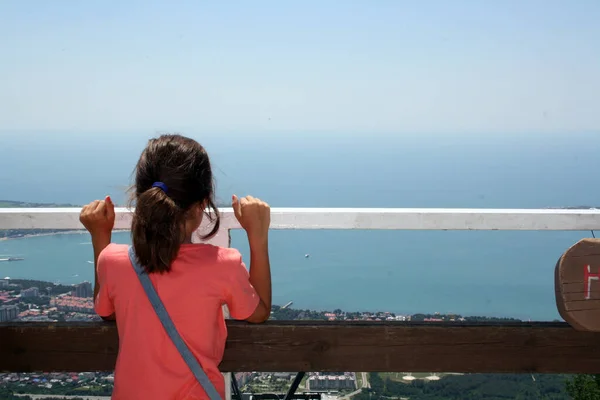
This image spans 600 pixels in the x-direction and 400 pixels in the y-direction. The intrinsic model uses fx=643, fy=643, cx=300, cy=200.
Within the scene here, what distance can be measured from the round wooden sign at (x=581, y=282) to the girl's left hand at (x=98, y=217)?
154cm

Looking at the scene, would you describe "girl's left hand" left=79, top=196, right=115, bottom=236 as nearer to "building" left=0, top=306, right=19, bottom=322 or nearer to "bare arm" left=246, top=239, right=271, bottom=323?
"bare arm" left=246, top=239, right=271, bottom=323

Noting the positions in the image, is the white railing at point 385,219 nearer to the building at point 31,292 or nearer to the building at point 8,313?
the building at point 8,313

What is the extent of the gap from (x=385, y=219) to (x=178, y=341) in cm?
93

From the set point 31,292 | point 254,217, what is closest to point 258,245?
point 254,217

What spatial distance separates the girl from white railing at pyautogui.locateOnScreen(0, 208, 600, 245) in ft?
1.63

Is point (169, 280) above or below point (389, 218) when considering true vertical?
below

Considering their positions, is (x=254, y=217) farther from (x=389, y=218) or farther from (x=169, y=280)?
(x=389, y=218)

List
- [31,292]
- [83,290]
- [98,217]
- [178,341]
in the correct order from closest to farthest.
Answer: [178,341]
[98,217]
[83,290]
[31,292]

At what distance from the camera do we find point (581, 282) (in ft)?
7.29

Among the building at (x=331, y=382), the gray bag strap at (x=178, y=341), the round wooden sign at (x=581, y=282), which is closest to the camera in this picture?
the gray bag strap at (x=178, y=341)

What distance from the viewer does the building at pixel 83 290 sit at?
2628mm

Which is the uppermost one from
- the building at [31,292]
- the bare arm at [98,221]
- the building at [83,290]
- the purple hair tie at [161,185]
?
the purple hair tie at [161,185]

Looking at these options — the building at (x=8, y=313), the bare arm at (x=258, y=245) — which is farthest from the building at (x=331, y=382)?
the building at (x=8, y=313)

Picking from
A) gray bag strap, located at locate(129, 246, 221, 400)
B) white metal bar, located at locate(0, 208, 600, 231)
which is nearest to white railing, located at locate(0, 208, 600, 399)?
white metal bar, located at locate(0, 208, 600, 231)
